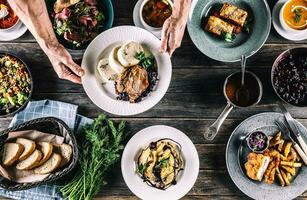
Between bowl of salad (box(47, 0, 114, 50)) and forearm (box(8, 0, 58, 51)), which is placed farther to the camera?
bowl of salad (box(47, 0, 114, 50))

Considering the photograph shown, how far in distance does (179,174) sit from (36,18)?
957 mm

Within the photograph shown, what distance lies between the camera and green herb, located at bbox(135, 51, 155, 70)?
2164 mm

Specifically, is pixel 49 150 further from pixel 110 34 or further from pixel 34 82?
pixel 110 34

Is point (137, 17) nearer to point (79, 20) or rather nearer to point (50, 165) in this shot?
point (79, 20)

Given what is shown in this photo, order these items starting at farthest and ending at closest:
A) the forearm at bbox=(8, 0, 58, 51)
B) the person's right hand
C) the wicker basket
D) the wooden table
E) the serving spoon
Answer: the wooden table
the serving spoon
the wicker basket
the person's right hand
the forearm at bbox=(8, 0, 58, 51)

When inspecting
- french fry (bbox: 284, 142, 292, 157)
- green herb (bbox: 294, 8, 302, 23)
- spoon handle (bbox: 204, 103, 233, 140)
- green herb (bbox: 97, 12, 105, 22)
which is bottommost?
french fry (bbox: 284, 142, 292, 157)

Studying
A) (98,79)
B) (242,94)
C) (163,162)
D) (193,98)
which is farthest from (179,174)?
(98,79)

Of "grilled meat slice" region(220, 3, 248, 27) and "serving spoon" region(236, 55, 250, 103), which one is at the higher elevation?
"grilled meat slice" region(220, 3, 248, 27)

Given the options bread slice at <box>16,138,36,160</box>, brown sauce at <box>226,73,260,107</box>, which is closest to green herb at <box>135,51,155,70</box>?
brown sauce at <box>226,73,260,107</box>

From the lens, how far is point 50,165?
216 centimetres

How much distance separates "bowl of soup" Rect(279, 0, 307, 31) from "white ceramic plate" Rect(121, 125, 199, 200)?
0.72m

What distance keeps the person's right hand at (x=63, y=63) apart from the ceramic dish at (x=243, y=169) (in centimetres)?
77

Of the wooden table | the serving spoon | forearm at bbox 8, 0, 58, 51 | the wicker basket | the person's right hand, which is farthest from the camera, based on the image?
the wooden table

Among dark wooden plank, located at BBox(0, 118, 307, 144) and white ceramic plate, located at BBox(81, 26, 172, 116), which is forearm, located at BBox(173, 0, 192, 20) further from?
dark wooden plank, located at BBox(0, 118, 307, 144)
